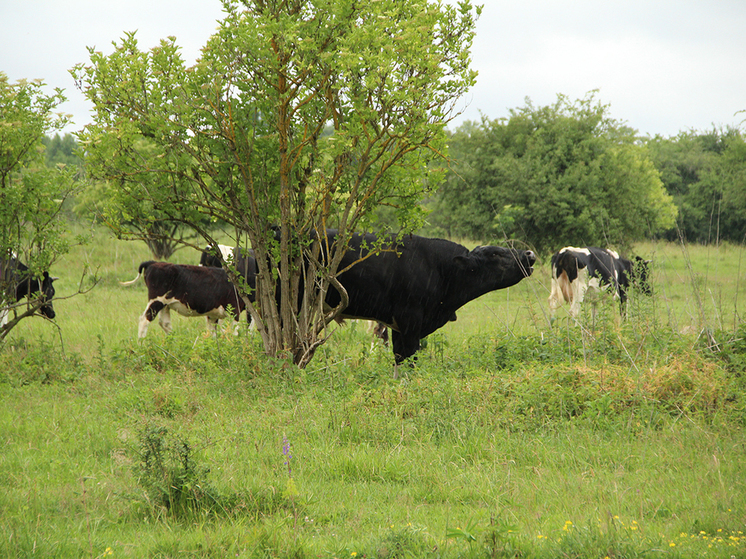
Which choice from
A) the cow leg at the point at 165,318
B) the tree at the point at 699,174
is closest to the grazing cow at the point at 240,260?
the cow leg at the point at 165,318

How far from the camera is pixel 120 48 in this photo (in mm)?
6809

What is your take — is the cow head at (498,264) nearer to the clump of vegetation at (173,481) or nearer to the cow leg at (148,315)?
the clump of vegetation at (173,481)

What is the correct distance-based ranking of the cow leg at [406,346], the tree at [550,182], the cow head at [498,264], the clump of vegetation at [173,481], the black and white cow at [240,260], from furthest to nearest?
the tree at [550,182]
the cow head at [498,264]
the cow leg at [406,346]
the black and white cow at [240,260]
the clump of vegetation at [173,481]

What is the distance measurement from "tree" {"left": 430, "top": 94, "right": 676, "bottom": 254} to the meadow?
1382 centimetres

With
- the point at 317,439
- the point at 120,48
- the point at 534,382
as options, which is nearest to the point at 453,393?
the point at 534,382

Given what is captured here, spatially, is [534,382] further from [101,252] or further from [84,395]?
[101,252]

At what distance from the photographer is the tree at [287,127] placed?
6.02m

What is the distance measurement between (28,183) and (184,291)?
338 centimetres

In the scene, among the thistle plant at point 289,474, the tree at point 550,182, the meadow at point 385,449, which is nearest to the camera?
the meadow at point 385,449

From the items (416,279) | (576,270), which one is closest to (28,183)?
(416,279)

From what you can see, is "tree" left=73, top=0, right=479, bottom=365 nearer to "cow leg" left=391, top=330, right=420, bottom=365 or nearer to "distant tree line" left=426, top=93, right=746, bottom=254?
"cow leg" left=391, top=330, right=420, bottom=365

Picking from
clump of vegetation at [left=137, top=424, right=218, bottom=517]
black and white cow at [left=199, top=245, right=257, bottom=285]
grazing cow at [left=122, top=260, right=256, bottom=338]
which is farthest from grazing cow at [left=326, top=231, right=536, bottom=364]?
clump of vegetation at [left=137, top=424, right=218, bottom=517]

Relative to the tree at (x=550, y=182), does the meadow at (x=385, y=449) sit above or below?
below

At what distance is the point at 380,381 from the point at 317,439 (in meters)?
1.59
